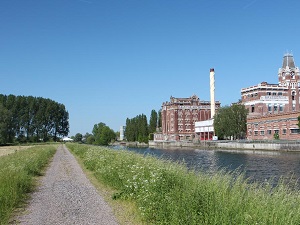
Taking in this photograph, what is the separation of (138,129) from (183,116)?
101ft

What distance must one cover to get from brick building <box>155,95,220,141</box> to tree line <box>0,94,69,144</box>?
5188cm

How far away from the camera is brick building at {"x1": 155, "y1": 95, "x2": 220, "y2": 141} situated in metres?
157

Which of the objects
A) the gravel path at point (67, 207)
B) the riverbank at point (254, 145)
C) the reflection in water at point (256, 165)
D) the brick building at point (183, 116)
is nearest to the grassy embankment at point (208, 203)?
the gravel path at point (67, 207)

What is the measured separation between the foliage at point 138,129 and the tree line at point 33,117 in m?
39.8

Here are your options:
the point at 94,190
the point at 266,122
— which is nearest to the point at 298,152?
the point at 266,122

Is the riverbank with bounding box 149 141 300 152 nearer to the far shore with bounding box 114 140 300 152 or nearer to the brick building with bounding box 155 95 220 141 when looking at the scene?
the far shore with bounding box 114 140 300 152

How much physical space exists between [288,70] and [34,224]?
126 metres

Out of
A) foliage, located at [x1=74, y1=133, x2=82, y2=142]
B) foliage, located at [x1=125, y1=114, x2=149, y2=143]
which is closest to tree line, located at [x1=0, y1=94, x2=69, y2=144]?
foliage, located at [x1=74, y1=133, x2=82, y2=142]

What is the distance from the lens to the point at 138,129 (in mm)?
178625

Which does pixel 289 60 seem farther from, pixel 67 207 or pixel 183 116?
pixel 67 207

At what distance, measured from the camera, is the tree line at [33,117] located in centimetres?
13344

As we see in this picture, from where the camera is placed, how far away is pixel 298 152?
208 feet

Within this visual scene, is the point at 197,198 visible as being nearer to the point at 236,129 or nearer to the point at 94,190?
the point at 94,190

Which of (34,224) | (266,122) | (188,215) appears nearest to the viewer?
(188,215)
